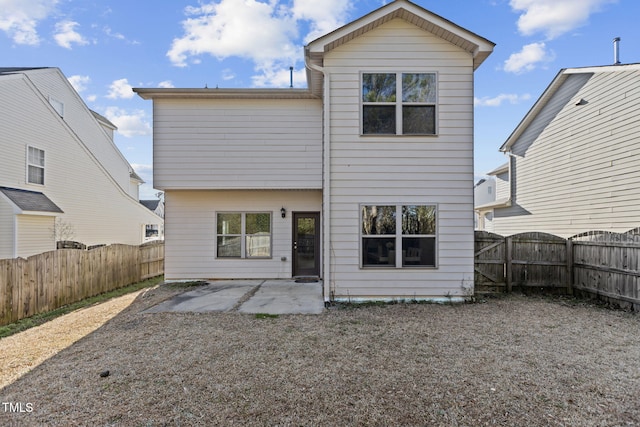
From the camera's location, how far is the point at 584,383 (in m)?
3.53

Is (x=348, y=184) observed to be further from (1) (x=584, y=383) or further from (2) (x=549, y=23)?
(2) (x=549, y=23)

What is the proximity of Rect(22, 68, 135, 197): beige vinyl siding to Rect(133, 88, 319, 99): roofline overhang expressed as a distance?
25.9ft

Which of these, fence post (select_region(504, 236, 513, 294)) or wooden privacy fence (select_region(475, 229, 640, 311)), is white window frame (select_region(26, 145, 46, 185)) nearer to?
wooden privacy fence (select_region(475, 229, 640, 311))

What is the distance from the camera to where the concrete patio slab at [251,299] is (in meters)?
6.54

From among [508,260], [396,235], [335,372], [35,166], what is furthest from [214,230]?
[508,260]

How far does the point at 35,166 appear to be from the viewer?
11.8 meters

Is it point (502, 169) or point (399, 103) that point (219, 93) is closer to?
point (399, 103)

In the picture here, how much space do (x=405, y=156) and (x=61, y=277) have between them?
26.7 ft

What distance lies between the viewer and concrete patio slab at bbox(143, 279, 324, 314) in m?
6.54

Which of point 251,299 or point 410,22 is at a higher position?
point 410,22

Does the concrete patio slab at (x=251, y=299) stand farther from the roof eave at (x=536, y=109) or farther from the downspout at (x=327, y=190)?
the roof eave at (x=536, y=109)

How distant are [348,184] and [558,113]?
9860 millimetres

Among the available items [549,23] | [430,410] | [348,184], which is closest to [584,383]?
[430,410]

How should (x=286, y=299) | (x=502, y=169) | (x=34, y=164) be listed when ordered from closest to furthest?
(x=286, y=299) → (x=34, y=164) → (x=502, y=169)
